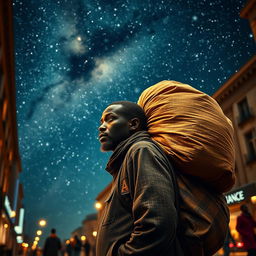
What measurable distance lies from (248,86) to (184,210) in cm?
2130

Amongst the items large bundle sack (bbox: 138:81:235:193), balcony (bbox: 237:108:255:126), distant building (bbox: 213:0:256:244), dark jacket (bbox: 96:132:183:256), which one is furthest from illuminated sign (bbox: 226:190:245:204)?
dark jacket (bbox: 96:132:183:256)

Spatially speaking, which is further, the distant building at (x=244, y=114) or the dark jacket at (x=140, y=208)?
the distant building at (x=244, y=114)

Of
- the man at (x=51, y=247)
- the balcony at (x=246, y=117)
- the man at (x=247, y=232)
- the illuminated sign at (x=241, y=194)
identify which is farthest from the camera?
the balcony at (x=246, y=117)

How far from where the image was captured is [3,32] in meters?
25.3

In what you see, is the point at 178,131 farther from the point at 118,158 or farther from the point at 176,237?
the point at 176,237

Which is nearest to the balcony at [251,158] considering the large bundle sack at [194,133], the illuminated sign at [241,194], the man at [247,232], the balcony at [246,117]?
the balcony at [246,117]

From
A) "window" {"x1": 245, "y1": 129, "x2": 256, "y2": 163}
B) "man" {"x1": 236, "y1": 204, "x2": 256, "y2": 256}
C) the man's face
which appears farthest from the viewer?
"window" {"x1": 245, "y1": 129, "x2": 256, "y2": 163}

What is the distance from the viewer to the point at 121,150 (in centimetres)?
210

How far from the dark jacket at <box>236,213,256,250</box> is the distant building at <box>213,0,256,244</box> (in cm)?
1111

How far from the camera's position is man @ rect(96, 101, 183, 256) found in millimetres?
1574

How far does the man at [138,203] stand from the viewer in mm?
1574

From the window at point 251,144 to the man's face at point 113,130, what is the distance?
18.9m

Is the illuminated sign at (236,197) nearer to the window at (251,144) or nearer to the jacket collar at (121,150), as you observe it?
the window at (251,144)

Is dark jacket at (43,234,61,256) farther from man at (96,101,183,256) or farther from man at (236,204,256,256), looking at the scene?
man at (96,101,183,256)
